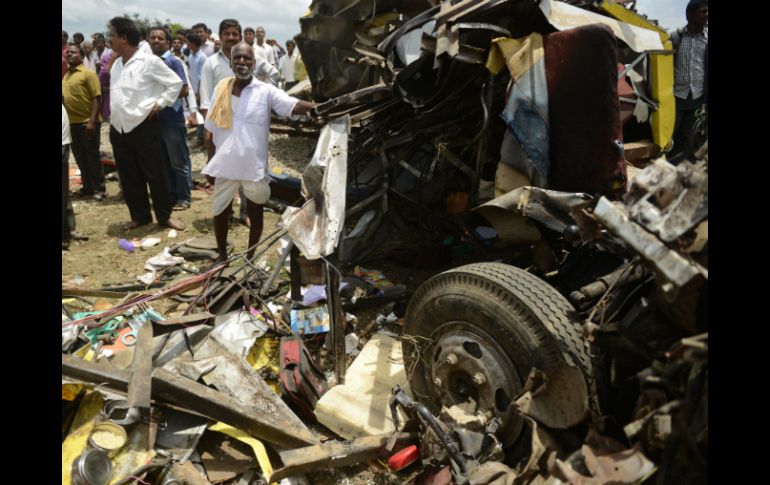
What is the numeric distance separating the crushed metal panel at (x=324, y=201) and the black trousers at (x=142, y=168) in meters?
3.49

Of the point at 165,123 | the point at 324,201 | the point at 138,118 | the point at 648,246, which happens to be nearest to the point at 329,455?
the point at 324,201

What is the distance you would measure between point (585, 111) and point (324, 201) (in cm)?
158

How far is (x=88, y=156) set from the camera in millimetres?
7125

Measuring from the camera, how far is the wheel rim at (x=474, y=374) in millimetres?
2244

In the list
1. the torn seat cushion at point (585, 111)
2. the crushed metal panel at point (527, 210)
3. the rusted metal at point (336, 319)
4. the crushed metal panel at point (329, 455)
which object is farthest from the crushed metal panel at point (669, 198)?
the rusted metal at point (336, 319)

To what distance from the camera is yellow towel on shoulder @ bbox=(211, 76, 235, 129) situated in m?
4.41

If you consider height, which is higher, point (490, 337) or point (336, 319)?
point (490, 337)

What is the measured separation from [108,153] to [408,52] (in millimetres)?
7397

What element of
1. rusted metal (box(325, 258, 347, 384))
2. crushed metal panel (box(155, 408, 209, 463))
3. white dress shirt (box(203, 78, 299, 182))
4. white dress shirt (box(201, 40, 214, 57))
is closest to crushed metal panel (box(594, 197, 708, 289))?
rusted metal (box(325, 258, 347, 384))

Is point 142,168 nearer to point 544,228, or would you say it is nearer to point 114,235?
point 114,235

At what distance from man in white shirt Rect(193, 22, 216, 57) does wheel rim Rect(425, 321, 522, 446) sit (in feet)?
25.4

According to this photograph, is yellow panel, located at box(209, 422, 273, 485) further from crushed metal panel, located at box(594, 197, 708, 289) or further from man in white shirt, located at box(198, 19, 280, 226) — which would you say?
man in white shirt, located at box(198, 19, 280, 226)
